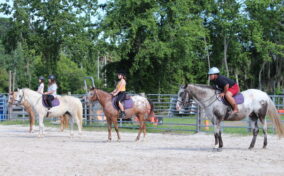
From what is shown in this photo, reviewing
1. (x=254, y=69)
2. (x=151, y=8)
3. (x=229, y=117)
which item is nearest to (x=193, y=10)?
(x=151, y=8)

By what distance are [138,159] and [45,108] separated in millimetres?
7620

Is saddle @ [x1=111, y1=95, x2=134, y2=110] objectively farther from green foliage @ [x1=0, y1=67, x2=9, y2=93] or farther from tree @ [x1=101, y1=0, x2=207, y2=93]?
green foliage @ [x1=0, y1=67, x2=9, y2=93]

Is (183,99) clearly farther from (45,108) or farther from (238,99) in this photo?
(45,108)

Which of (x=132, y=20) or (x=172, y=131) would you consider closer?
(x=172, y=131)

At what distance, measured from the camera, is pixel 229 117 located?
1247 cm

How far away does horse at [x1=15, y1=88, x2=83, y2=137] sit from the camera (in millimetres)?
17141

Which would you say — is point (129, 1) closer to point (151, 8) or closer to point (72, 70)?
point (151, 8)

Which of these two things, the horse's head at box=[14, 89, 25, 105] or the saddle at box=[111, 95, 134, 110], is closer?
the saddle at box=[111, 95, 134, 110]

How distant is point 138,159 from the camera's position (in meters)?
10.6

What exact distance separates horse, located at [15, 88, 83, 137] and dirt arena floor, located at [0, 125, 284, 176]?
94.7 inches

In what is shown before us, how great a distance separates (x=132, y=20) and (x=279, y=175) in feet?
100

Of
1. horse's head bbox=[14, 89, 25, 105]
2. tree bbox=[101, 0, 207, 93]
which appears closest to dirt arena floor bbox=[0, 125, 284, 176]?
horse's head bbox=[14, 89, 25, 105]

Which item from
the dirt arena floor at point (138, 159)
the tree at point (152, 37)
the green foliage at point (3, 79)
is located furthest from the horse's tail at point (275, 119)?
the green foliage at point (3, 79)

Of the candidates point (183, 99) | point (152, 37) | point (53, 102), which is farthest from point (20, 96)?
point (152, 37)
